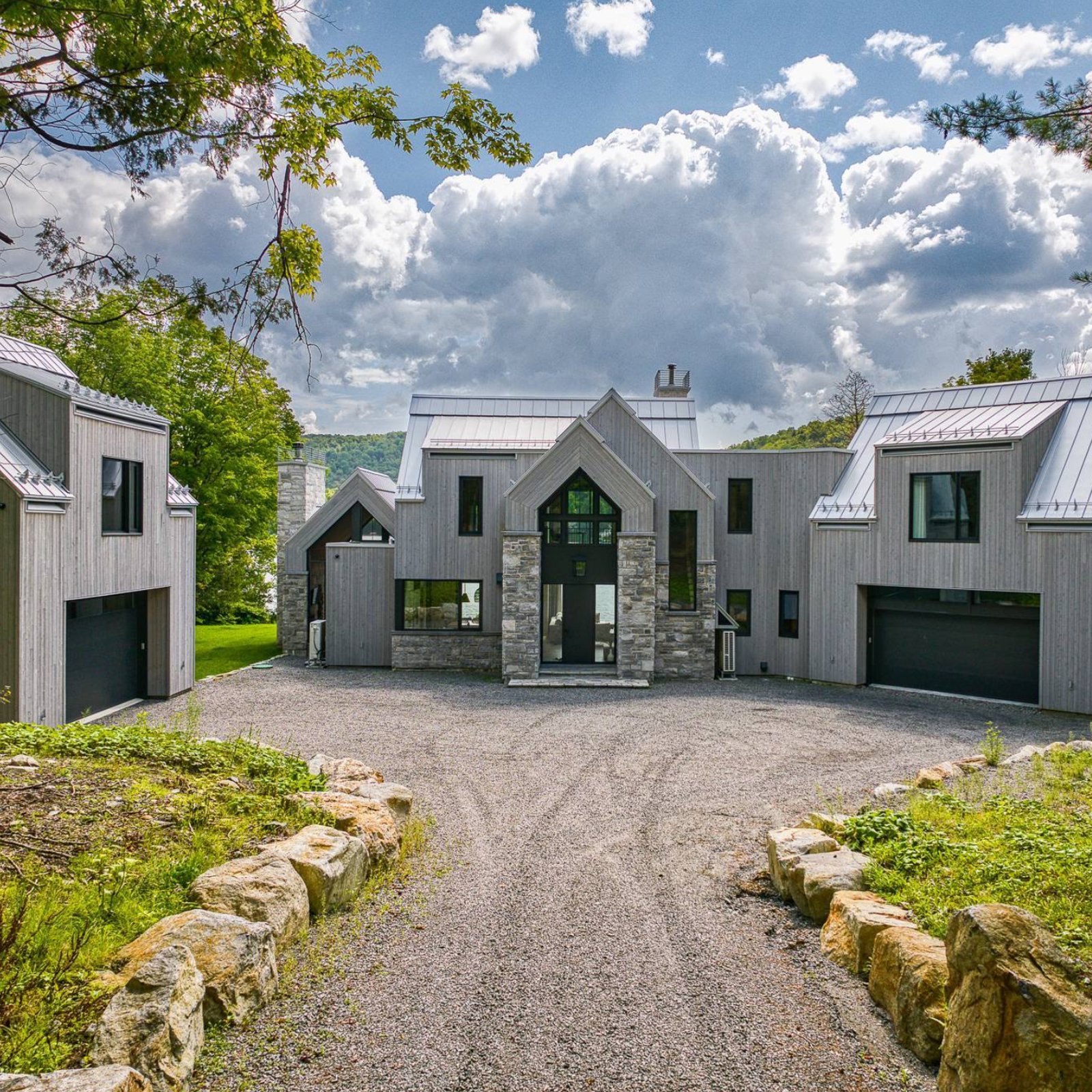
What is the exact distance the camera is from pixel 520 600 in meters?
18.9

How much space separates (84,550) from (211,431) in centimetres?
1876

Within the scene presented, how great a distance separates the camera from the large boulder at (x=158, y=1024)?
3.88 meters

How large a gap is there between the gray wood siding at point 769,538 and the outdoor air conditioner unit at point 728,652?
0.72 metres

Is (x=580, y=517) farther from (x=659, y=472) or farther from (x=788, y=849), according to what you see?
(x=788, y=849)

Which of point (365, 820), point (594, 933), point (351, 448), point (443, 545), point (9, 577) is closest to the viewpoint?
point (594, 933)

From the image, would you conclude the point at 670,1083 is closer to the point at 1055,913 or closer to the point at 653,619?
the point at 1055,913

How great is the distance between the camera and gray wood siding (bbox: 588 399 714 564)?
1981 centimetres

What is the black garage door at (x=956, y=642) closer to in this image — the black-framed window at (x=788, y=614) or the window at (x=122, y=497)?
the black-framed window at (x=788, y=614)

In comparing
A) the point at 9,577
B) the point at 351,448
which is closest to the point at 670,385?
the point at 9,577

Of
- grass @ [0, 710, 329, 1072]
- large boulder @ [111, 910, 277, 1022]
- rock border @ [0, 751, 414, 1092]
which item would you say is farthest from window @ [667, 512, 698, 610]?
large boulder @ [111, 910, 277, 1022]

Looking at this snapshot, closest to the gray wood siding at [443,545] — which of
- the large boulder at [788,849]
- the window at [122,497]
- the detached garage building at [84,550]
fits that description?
the detached garage building at [84,550]

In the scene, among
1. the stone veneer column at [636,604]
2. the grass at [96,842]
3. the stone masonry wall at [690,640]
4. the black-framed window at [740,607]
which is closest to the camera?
the grass at [96,842]

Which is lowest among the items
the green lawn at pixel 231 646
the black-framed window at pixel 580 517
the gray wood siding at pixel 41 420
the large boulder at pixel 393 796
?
the green lawn at pixel 231 646

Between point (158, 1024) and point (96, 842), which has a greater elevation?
point (96, 842)
